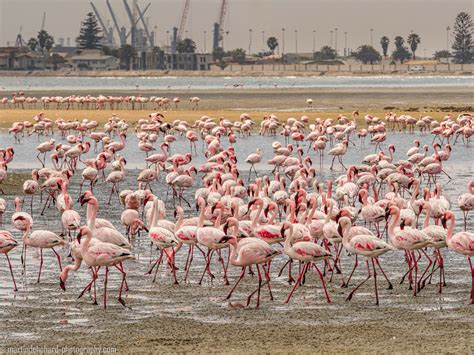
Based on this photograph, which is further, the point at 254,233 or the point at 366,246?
the point at 254,233

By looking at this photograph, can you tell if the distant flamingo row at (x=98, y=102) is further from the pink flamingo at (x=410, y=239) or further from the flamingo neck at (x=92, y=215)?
the pink flamingo at (x=410, y=239)

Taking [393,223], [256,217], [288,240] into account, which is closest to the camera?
[288,240]

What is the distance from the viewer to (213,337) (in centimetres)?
1089

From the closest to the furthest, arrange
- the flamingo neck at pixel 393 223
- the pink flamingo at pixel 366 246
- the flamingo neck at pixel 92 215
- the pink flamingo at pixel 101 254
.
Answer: the pink flamingo at pixel 101 254 < the pink flamingo at pixel 366 246 < the flamingo neck at pixel 393 223 < the flamingo neck at pixel 92 215

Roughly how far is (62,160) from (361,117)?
67.3ft

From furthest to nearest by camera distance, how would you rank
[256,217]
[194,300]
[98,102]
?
1. [98,102]
2. [256,217]
3. [194,300]

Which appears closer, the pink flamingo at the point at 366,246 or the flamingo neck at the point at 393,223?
the pink flamingo at the point at 366,246

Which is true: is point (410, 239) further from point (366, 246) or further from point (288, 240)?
point (288, 240)

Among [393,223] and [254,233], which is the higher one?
[393,223]

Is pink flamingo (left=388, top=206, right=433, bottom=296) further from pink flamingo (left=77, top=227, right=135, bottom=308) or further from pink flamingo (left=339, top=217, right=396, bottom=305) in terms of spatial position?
pink flamingo (left=77, top=227, right=135, bottom=308)

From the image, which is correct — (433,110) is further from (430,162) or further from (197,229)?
(197,229)

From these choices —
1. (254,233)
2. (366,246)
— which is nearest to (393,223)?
(366,246)

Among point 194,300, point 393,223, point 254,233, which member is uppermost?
point 393,223

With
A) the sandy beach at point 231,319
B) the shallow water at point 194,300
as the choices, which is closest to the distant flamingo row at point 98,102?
the shallow water at point 194,300
